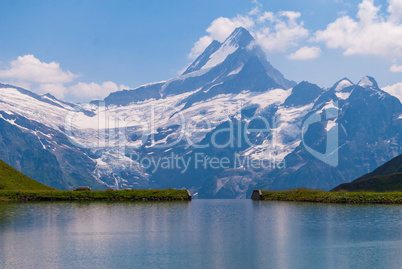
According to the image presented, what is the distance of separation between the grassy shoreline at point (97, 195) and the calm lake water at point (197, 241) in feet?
186

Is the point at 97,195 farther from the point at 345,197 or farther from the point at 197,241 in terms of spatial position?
the point at 197,241

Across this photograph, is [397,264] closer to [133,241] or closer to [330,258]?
[330,258]

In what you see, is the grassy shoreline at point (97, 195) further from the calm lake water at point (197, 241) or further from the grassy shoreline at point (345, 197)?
the calm lake water at point (197, 241)

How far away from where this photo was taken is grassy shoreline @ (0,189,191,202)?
162m

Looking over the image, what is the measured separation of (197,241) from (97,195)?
358 ft

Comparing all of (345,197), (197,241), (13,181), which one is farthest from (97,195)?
(197,241)

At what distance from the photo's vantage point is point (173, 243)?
69.9m

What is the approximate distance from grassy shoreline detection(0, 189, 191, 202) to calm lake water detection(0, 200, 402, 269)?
186 ft

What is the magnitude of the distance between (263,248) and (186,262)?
1343 cm

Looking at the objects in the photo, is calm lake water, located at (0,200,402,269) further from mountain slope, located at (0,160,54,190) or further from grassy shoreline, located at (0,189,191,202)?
mountain slope, located at (0,160,54,190)

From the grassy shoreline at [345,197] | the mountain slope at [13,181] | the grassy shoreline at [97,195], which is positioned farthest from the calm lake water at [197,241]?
the mountain slope at [13,181]

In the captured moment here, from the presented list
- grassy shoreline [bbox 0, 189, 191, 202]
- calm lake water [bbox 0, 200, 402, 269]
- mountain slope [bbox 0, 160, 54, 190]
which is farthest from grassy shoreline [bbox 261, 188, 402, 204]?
mountain slope [bbox 0, 160, 54, 190]

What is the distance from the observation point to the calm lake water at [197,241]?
5697 cm

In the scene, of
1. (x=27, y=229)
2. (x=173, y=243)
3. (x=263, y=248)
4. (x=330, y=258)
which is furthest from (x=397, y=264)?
(x=27, y=229)
